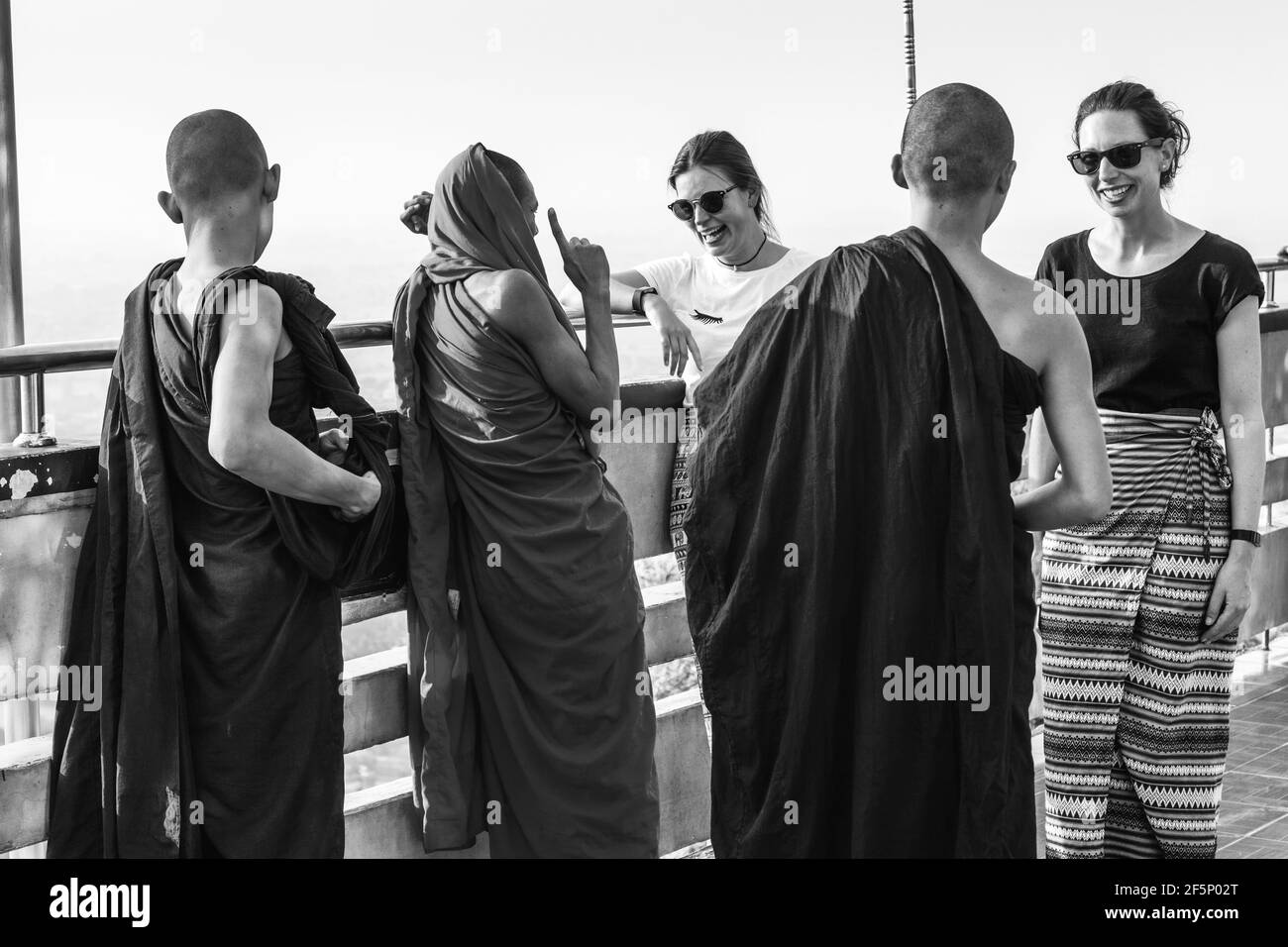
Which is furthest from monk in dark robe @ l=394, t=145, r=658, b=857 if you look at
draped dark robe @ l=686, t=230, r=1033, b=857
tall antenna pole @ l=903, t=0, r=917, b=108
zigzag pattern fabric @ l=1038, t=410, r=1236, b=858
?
tall antenna pole @ l=903, t=0, r=917, b=108

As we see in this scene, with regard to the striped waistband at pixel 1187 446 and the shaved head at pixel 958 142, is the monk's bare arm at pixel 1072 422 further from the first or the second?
the striped waistband at pixel 1187 446

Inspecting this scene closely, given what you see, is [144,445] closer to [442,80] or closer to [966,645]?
[966,645]

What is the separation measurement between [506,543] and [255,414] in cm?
75

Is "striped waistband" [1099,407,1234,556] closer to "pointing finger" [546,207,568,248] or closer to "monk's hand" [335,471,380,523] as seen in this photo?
"pointing finger" [546,207,568,248]

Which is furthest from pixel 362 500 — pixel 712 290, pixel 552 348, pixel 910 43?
pixel 910 43

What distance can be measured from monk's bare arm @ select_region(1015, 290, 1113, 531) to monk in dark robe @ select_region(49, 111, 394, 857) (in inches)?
57.5

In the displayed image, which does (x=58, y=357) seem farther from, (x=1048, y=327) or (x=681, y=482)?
(x=1048, y=327)

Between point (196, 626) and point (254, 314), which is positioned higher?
point (254, 314)

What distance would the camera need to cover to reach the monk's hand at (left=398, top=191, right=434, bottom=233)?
3.80 m

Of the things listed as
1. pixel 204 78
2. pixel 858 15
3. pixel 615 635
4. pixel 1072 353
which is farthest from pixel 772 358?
pixel 204 78

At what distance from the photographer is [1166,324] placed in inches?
146

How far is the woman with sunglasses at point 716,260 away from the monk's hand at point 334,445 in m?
1.42

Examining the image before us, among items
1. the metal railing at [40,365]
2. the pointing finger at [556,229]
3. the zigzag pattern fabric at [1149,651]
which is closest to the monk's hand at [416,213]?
the pointing finger at [556,229]

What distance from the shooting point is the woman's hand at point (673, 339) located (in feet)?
13.8
